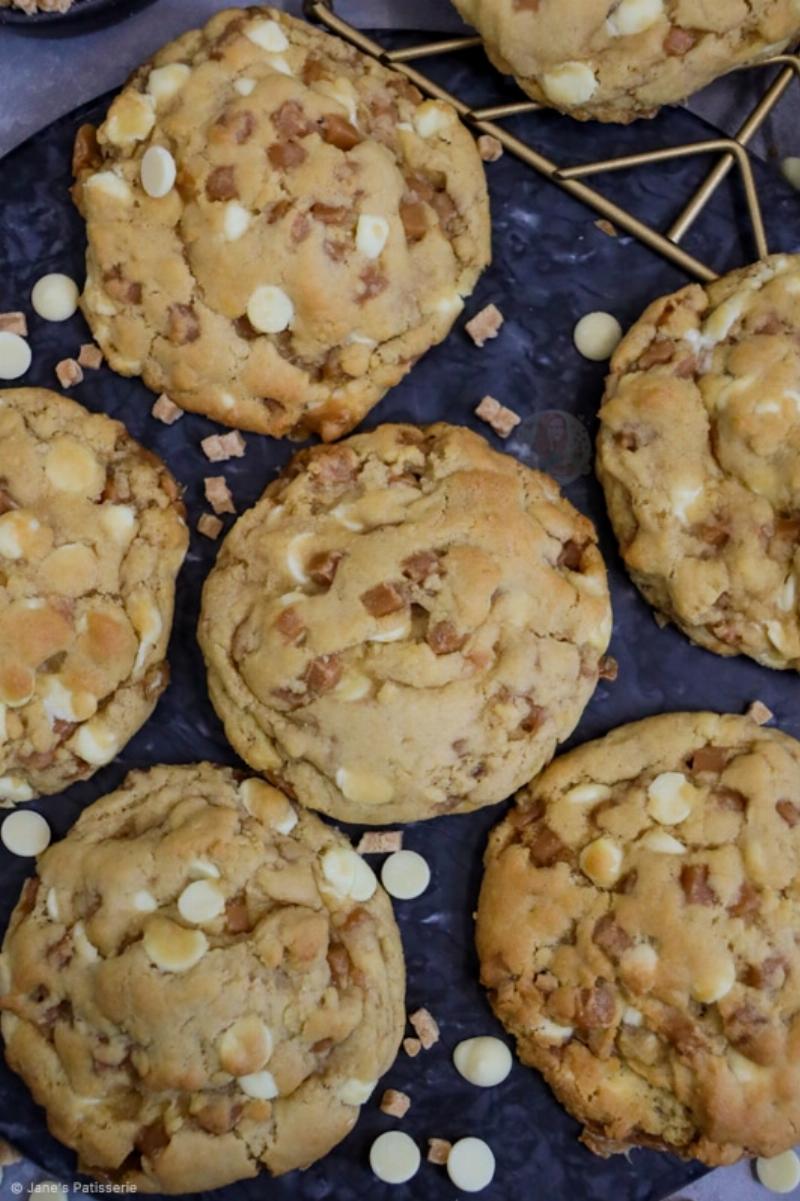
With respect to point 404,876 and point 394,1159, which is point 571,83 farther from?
point 394,1159

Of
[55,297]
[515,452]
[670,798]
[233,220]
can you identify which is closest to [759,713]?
[670,798]

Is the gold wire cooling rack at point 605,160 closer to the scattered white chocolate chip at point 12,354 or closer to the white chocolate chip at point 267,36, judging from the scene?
the white chocolate chip at point 267,36

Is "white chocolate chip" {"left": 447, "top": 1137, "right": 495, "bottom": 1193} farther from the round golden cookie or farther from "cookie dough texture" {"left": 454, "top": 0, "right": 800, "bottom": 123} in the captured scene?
"cookie dough texture" {"left": 454, "top": 0, "right": 800, "bottom": 123}

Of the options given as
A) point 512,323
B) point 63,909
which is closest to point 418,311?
point 512,323

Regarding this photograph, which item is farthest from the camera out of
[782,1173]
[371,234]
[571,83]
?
[782,1173]

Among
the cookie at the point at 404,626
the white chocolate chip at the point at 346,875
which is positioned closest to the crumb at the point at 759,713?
the cookie at the point at 404,626

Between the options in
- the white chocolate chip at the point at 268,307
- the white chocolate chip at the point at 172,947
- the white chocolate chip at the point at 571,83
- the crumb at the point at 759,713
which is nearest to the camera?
the white chocolate chip at the point at 172,947

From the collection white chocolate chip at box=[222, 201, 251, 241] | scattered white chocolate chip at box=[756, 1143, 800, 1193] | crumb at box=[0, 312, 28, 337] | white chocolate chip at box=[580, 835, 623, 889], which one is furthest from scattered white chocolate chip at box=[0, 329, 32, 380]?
scattered white chocolate chip at box=[756, 1143, 800, 1193]
